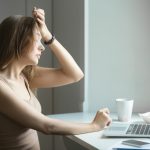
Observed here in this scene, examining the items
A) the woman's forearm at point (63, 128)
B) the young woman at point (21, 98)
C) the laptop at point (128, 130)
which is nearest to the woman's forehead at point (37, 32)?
the young woman at point (21, 98)

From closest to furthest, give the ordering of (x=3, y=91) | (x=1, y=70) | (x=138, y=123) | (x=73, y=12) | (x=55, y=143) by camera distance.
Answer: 1. (x=3, y=91)
2. (x=1, y=70)
3. (x=138, y=123)
4. (x=73, y=12)
5. (x=55, y=143)

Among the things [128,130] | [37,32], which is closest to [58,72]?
[37,32]

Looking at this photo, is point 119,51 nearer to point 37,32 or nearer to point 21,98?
point 37,32

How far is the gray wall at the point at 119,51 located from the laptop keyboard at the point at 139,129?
461mm

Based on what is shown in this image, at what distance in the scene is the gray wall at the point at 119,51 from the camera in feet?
6.68

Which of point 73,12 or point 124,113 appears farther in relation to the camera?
point 73,12

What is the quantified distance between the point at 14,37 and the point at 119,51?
79cm

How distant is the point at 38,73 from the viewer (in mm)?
1739

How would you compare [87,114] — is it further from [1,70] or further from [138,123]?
[1,70]

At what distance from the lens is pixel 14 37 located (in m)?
1.41

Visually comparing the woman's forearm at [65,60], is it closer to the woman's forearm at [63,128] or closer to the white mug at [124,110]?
the white mug at [124,110]

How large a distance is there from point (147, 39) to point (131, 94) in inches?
12.4

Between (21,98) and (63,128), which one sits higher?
(21,98)

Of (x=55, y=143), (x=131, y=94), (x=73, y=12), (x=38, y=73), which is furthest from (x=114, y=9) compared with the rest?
(x=55, y=143)
